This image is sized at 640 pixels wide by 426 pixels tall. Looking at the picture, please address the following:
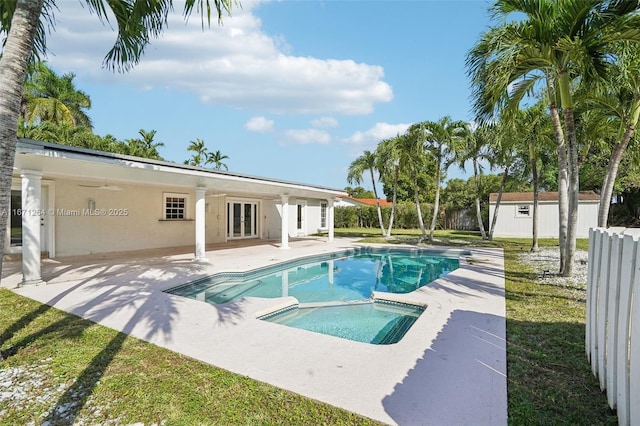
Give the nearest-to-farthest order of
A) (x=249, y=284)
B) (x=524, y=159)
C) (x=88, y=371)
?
(x=88, y=371)
(x=249, y=284)
(x=524, y=159)

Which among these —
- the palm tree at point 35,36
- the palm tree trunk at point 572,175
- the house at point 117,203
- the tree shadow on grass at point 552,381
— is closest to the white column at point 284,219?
the house at point 117,203

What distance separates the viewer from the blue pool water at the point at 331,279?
902 cm

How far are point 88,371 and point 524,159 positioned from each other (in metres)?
21.1

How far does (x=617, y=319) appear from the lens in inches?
121

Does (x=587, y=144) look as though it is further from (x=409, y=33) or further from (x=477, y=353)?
(x=477, y=353)

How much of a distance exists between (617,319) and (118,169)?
34.9ft

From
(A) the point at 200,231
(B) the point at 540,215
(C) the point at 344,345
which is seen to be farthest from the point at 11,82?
(B) the point at 540,215

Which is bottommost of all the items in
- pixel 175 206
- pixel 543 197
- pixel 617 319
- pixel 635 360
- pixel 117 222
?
pixel 635 360

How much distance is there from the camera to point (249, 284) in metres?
10.1

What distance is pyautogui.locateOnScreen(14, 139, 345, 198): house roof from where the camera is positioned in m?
7.54

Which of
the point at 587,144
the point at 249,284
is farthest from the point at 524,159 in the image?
the point at 249,284

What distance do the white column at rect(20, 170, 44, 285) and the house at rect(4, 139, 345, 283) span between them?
18 mm

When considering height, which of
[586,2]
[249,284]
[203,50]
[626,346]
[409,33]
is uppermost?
[409,33]

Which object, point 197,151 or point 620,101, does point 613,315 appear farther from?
point 197,151
